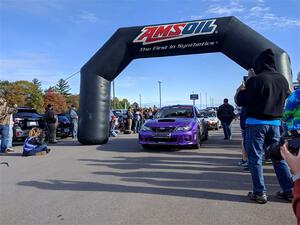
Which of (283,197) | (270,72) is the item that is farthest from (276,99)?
(283,197)

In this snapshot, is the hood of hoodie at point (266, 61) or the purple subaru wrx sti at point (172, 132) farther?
the purple subaru wrx sti at point (172, 132)

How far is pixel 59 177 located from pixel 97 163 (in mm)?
1838

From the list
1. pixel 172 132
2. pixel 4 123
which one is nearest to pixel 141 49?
pixel 172 132

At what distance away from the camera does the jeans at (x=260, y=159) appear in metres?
5.12

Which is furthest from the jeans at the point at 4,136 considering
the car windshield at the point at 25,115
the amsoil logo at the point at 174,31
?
the amsoil logo at the point at 174,31

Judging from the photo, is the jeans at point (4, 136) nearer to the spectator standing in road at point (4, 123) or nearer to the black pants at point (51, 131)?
the spectator standing in road at point (4, 123)

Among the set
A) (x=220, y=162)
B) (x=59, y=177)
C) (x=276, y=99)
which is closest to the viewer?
(x=276, y=99)

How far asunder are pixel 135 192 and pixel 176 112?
697cm

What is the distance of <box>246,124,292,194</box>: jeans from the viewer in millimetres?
5121

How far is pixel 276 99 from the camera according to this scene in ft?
17.1

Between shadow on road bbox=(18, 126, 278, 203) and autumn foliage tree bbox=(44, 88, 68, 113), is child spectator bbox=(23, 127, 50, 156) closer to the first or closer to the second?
shadow on road bbox=(18, 126, 278, 203)

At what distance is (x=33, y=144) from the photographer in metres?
11.1

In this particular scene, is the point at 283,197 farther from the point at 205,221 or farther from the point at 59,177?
the point at 59,177

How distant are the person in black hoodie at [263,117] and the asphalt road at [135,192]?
30cm
